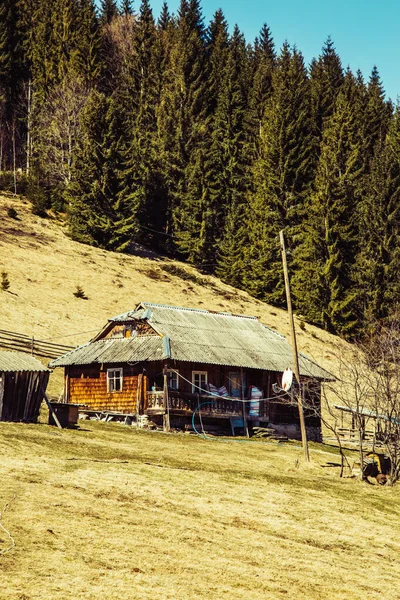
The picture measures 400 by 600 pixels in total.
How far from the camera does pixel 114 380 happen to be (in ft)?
145

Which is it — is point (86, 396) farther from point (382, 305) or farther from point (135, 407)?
point (382, 305)

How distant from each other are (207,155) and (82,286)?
88.0ft

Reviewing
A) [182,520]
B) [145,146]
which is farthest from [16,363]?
[145,146]

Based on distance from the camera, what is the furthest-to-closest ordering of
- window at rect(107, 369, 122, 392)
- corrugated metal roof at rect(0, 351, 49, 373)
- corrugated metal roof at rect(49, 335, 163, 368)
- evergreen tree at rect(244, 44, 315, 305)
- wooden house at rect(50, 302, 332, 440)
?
evergreen tree at rect(244, 44, 315, 305), window at rect(107, 369, 122, 392), wooden house at rect(50, 302, 332, 440), corrugated metal roof at rect(49, 335, 163, 368), corrugated metal roof at rect(0, 351, 49, 373)

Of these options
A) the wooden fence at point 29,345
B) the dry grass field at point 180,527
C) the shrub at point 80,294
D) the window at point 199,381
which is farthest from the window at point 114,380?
the shrub at point 80,294

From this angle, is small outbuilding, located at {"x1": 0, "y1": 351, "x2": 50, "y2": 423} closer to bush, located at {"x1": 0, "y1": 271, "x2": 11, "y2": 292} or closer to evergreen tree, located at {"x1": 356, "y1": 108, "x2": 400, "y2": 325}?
bush, located at {"x1": 0, "y1": 271, "x2": 11, "y2": 292}

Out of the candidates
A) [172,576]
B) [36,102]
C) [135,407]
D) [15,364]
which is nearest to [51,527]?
[172,576]

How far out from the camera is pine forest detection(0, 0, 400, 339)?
79625 mm

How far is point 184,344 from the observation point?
142ft

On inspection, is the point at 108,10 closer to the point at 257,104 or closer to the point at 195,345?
the point at 257,104

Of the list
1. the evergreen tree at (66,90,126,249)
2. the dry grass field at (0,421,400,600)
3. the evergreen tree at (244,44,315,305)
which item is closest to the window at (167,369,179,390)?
the dry grass field at (0,421,400,600)

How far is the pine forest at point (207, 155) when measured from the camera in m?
79.6

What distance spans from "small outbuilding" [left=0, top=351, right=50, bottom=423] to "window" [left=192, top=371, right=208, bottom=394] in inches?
413

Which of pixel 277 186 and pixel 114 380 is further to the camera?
pixel 277 186
